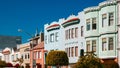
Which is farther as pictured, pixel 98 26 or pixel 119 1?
Result: pixel 98 26

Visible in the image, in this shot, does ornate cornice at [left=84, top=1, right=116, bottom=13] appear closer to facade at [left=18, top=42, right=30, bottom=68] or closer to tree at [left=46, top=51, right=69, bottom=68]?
tree at [left=46, top=51, right=69, bottom=68]

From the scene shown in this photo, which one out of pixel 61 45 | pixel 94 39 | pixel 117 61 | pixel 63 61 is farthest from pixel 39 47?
pixel 117 61

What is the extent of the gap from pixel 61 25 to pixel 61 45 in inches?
139

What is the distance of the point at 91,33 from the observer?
52.6 metres

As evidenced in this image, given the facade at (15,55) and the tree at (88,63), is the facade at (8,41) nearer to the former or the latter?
the facade at (15,55)

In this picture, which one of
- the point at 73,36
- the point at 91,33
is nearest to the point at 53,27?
the point at 73,36

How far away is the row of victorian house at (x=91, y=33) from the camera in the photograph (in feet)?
157

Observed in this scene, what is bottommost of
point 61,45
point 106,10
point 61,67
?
point 61,67

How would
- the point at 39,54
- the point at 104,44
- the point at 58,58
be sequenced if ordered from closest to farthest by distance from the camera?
the point at 104,44, the point at 58,58, the point at 39,54

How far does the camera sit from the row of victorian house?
47938mm

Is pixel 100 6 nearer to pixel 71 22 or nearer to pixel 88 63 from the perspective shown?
pixel 71 22

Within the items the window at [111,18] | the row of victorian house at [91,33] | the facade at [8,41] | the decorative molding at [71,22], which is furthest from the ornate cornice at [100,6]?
the facade at [8,41]

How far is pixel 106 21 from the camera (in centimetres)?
A: 4922

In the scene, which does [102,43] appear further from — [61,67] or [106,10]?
[61,67]
